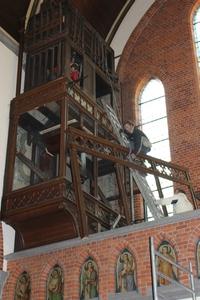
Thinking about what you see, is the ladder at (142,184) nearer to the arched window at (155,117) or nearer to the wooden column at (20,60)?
the arched window at (155,117)

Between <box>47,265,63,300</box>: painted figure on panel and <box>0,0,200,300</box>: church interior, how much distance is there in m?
0.02

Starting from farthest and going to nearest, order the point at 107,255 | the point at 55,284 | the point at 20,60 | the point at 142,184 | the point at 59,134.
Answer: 1. the point at 20,60
2. the point at 59,134
3. the point at 142,184
4. the point at 55,284
5. the point at 107,255

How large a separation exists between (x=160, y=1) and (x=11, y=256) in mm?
9066

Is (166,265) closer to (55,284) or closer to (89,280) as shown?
(89,280)

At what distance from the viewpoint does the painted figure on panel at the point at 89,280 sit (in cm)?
934

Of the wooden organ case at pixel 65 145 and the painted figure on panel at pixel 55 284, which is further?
the wooden organ case at pixel 65 145

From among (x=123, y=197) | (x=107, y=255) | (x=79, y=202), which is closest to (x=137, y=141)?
(x=123, y=197)

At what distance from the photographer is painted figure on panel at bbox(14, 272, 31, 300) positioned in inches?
396

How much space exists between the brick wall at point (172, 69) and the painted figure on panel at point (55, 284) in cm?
415

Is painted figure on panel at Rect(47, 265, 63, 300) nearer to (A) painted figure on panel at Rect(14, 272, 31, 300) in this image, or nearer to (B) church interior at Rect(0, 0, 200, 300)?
(B) church interior at Rect(0, 0, 200, 300)

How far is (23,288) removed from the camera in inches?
400

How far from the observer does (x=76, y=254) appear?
9.80 meters

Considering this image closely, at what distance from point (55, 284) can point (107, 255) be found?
1224 mm

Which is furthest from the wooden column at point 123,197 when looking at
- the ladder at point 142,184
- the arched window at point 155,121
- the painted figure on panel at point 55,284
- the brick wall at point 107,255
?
the arched window at point 155,121
